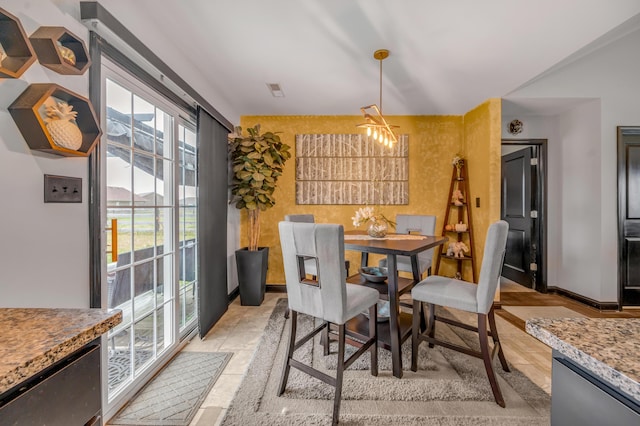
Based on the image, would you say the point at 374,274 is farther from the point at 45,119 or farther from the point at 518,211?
the point at 518,211

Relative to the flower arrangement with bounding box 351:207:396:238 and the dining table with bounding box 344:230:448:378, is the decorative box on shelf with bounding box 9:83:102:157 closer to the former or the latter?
the dining table with bounding box 344:230:448:378

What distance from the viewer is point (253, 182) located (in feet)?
10.5

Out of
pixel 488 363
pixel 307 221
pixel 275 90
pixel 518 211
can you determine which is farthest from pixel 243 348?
pixel 518 211

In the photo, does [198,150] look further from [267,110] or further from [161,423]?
[161,423]

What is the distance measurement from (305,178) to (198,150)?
5.63ft

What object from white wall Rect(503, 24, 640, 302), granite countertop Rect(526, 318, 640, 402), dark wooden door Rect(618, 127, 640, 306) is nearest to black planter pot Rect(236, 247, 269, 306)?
granite countertop Rect(526, 318, 640, 402)

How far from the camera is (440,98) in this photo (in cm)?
329

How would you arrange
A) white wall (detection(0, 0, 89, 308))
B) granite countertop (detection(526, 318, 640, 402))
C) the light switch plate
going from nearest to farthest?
granite countertop (detection(526, 318, 640, 402))
white wall (detection(0, 0, 89, 308))
the light switch plate

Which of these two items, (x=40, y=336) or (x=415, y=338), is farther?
(x=415, y=338)

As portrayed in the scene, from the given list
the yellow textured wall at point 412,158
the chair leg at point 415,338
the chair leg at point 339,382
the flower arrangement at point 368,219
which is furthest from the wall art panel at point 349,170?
the chair leg at point 339,382

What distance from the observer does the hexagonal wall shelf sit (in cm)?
109

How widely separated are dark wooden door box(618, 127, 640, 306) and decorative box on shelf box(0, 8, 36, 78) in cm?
498

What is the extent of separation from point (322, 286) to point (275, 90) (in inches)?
92.1

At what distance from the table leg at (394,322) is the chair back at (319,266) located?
518 mm
